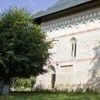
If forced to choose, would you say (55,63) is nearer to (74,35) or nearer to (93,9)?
(74,35)

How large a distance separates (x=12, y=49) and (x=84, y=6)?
700 centimetres

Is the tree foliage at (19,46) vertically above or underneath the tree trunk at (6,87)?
above

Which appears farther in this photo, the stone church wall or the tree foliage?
the stone church wall

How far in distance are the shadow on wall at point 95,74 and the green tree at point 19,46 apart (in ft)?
12.3

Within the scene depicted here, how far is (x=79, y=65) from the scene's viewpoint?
21.8m

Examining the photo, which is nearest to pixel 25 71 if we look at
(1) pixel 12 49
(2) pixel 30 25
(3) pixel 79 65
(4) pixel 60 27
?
(1) pixel 12 49

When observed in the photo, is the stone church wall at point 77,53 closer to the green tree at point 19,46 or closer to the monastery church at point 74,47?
the monastery church at point 74,47

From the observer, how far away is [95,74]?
20.5 m

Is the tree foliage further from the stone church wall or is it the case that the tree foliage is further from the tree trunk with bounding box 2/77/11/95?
the stone church wall

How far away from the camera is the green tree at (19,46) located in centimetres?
1786

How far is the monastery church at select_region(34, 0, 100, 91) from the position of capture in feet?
68.6

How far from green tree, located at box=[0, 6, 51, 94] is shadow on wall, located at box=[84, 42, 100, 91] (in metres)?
3.76

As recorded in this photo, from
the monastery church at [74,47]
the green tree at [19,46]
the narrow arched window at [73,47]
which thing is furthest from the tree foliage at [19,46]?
the narrow arched window at [73,47]


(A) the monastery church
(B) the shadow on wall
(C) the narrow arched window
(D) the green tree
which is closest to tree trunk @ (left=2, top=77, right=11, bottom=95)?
(D) the green tree
